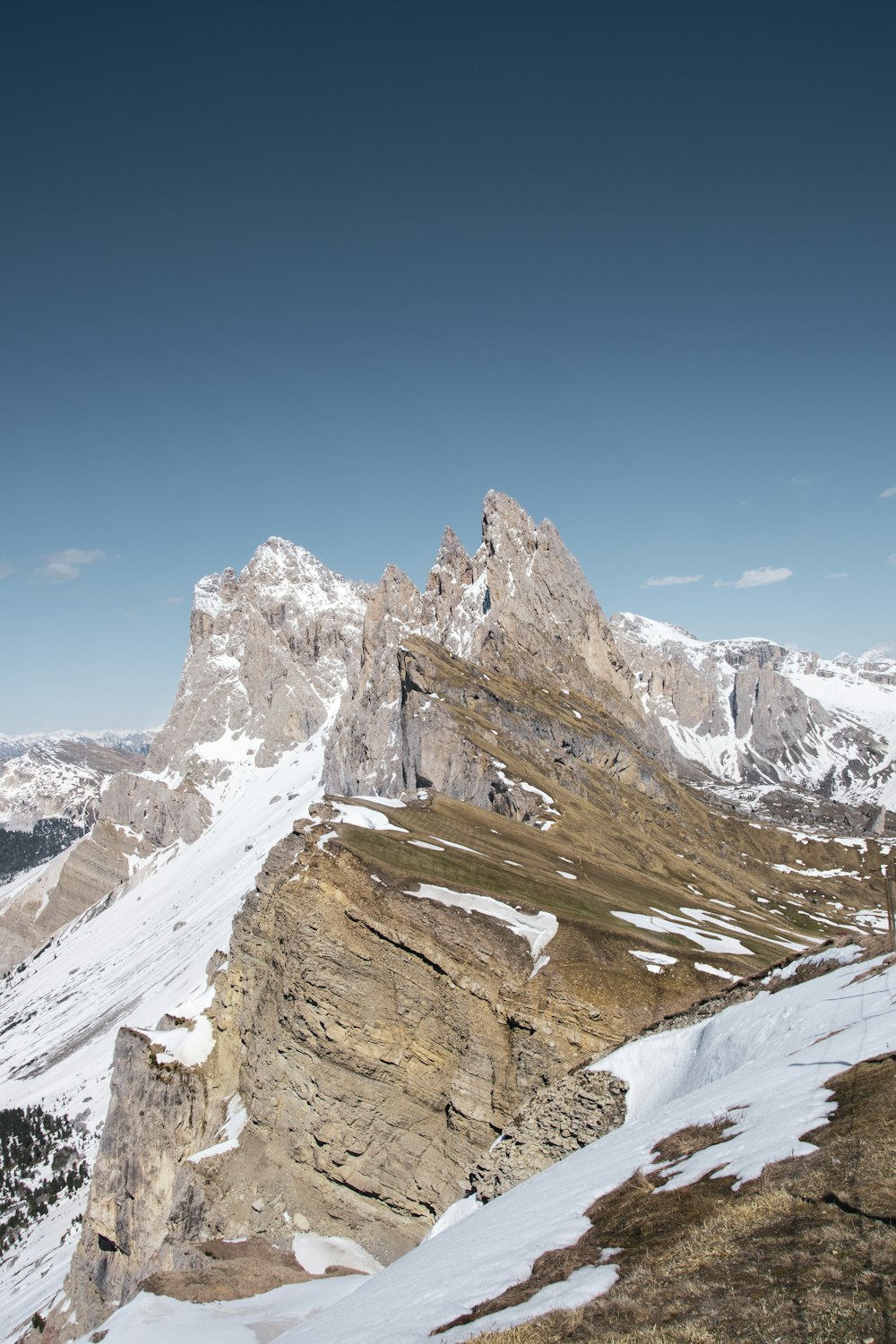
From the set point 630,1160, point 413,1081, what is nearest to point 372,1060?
point 413,1081

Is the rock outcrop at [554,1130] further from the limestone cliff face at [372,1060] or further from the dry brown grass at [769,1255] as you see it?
the dry brown grass at [769,1255]

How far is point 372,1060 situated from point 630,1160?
25209 millimetres

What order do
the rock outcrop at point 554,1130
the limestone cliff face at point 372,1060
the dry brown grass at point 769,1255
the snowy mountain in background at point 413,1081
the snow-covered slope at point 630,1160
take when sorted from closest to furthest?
the dry brown grass at point 769,1255 < the snow-covered slope at point 630,1160 < the snowy mountain in background at point 413,1081 < the rock outcrop at point 554,1130 < the limestone cliff face at point 372,1060

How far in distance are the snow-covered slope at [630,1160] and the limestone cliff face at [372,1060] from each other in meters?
7.58

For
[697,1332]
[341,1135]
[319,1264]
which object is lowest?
[319,1264]

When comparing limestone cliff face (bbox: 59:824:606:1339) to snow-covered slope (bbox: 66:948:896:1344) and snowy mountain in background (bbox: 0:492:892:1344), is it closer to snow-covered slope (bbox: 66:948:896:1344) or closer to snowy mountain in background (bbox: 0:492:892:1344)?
snowy mountain in background (bbox: 0:492:892:1344)

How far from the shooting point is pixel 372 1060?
44250mm

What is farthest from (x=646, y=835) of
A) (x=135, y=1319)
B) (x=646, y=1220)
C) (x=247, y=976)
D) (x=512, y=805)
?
(x=646, y=1220)

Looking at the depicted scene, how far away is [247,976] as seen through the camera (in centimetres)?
5603

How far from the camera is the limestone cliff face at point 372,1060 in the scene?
42.5 m

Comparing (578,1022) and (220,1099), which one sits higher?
Result: (578,1022)

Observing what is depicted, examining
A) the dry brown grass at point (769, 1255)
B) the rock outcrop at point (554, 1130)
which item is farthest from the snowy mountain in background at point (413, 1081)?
the dry brown grass at point (769, 1255)

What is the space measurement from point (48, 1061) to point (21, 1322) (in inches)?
4764

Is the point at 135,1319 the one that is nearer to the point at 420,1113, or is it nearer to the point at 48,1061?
the point at 420,1113
